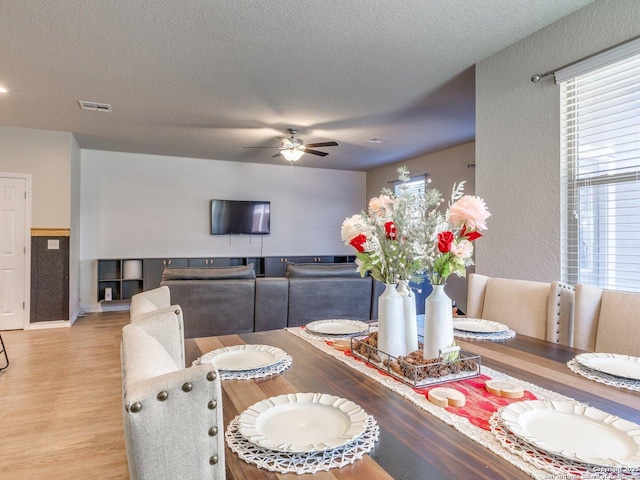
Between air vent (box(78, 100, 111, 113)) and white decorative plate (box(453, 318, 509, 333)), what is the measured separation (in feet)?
13.3

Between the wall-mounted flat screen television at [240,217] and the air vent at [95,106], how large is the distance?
2739mm

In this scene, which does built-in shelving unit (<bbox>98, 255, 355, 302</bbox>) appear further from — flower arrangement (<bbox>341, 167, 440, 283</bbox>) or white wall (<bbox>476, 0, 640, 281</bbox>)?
flower arrangement (<bbox>341, 167, 440, 283</bbox>)

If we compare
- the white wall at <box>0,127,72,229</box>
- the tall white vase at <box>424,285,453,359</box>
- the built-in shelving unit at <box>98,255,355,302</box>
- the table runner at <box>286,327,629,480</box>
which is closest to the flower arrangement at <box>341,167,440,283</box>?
the tall white vase at <box>424,285,453,359</box>

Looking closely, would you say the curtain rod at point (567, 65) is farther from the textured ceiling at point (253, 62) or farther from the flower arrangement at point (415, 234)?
the flower arrangement at point (415, 234)

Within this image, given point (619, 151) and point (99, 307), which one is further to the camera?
point (99, 307)

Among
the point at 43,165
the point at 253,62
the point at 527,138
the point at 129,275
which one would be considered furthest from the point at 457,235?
the point at 129,275

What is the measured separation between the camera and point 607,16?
2203 mm

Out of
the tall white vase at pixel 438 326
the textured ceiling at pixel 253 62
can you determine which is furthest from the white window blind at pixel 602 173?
the tall white vase at pixel 438 326

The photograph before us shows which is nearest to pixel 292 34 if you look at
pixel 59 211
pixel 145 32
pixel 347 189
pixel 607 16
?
pixel 145 32

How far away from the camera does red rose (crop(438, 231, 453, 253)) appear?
1.16 meters

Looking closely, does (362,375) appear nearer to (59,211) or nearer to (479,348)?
(479,348)

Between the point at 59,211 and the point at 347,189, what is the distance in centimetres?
511

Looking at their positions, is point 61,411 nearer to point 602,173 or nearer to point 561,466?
A: point 561,466

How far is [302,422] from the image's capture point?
2.86ft
